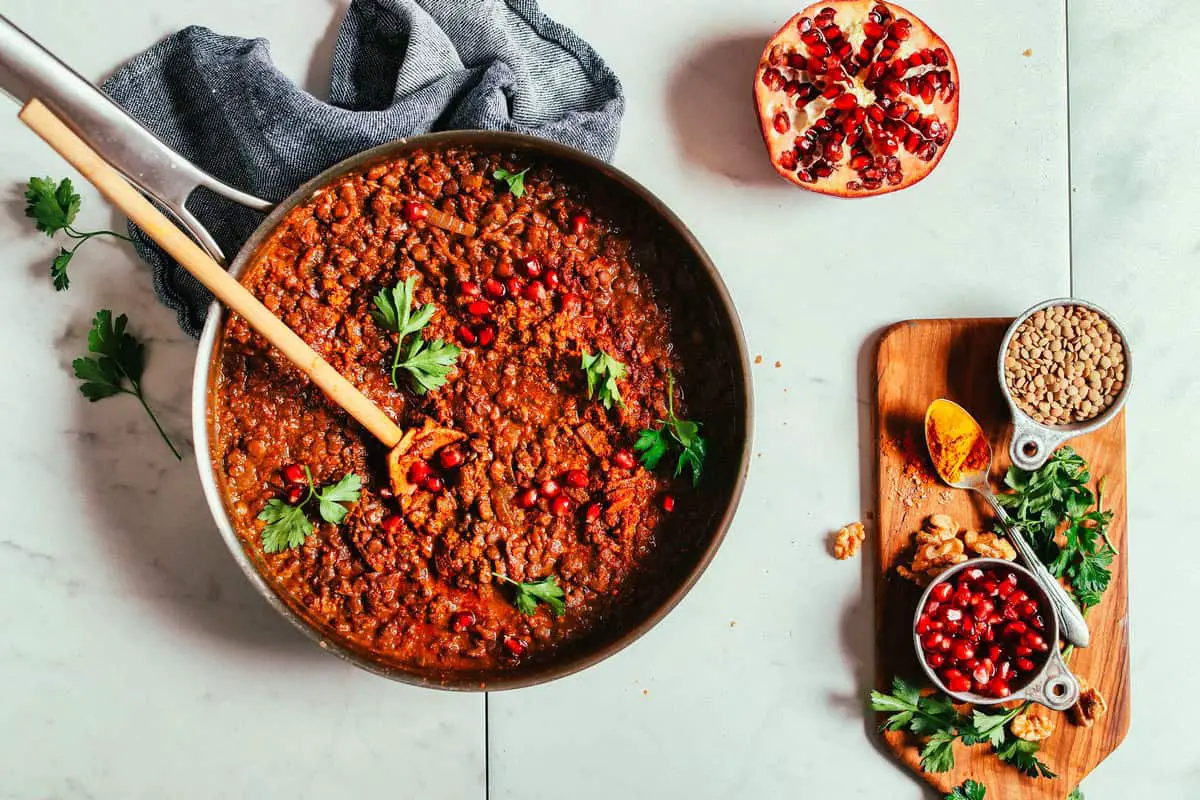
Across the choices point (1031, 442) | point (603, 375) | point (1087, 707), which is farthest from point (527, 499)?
point (1087, 707)

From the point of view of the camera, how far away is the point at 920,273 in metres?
3.39

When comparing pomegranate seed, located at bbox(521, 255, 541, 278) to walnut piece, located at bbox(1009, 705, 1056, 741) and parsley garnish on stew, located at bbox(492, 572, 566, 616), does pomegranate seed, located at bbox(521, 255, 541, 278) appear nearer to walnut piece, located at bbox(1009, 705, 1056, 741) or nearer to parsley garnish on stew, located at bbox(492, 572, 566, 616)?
parsley garnish on stew, located at bbox(492, 572, 566, 616)

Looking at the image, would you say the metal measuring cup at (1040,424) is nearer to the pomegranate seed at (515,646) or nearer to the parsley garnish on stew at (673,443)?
the parsley garnish on stew at (673,443)

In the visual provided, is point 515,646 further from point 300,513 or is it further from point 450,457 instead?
point 300,513

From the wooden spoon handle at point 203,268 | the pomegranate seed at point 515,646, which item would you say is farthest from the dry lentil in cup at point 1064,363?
the wooden spoon handle at point 203,268

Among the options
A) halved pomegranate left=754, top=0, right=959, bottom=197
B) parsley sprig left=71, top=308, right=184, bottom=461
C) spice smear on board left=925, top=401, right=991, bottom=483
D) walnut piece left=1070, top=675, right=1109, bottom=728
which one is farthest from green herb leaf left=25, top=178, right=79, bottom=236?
walnut piece left=1070, top=675, right=1109, bottom=728

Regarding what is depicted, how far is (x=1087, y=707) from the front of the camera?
3.35m

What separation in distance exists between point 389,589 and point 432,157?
1.42m

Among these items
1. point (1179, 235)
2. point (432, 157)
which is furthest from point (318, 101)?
point (1179, 235)

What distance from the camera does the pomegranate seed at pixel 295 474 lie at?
2934 mm

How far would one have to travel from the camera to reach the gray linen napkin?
305cm

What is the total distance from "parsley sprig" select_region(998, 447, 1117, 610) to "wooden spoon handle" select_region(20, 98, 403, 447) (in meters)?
2.19

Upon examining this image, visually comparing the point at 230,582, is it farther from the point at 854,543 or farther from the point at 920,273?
the point at 920,273

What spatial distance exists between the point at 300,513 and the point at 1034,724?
8.75 feet
